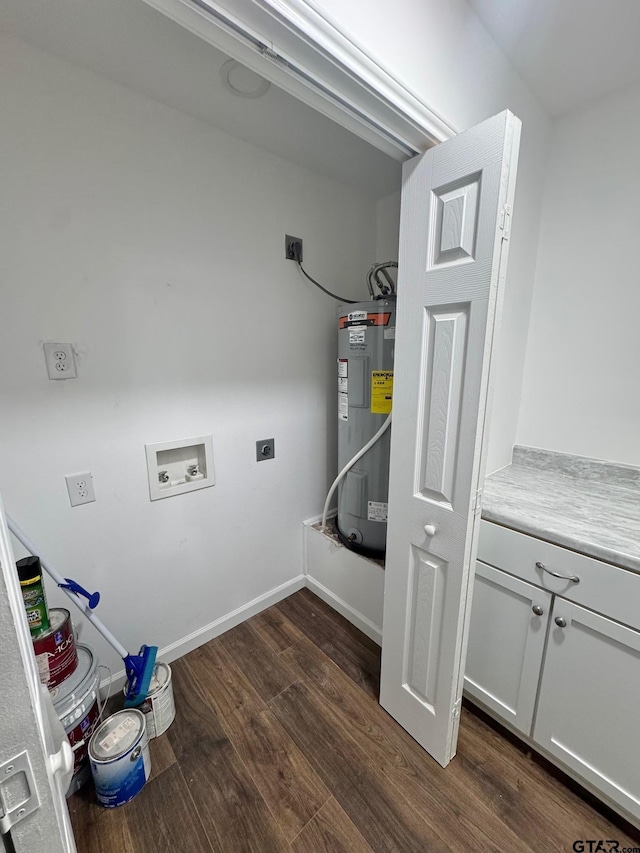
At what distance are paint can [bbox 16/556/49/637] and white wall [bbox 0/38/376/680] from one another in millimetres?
228

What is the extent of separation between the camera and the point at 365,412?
1.67m

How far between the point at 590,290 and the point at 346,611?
6.19 ft

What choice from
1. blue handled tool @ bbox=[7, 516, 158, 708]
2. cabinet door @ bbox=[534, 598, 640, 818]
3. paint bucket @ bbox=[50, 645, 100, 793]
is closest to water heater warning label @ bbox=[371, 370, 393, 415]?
cabinet door @ bbox=[534, 598, 640, 818]

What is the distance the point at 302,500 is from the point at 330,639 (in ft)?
2.34

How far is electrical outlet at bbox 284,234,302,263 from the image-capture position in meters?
1.69

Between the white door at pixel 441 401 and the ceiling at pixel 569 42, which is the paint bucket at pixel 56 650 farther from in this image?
the ceiling at pixel 569 42

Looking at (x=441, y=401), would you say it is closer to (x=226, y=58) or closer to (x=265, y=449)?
(x=265, y=449)

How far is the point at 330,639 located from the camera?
173cm

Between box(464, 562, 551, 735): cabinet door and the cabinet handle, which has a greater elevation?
the cabinet handle

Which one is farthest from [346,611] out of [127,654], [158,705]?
[127,654]

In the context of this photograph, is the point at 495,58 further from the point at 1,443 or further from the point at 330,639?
the point at 330,639

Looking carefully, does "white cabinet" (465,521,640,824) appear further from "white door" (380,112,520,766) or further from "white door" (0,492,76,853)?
"white door" (0,492,76,853)

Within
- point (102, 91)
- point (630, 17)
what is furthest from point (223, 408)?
point (630, 17)

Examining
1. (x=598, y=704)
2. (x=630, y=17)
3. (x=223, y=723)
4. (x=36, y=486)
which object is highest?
(x=630, y=17)
